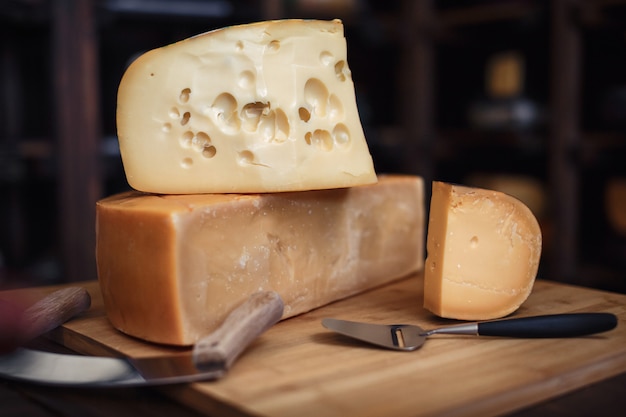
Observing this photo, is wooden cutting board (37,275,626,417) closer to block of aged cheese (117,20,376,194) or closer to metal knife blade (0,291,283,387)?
metal knife blade (0,291,283,387)

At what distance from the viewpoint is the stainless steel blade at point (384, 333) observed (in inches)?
39.6

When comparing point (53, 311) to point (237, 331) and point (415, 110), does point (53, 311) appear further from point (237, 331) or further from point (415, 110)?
point (415, 110)

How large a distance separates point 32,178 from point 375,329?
1.54 meters

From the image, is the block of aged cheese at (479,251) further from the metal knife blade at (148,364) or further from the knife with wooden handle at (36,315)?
the knife with wooden handle at (36,315)

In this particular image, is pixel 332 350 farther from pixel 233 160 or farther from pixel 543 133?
pixel 543 133

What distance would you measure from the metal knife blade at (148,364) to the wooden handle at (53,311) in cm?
7

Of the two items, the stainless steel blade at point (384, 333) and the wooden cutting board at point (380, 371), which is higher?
the stainless steel blade at point (384, 333)

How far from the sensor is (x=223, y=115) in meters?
1.17

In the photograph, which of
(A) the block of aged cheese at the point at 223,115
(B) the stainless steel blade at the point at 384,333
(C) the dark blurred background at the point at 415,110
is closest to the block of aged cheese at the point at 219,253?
(A) the block of aged cheese at the point at 223,115

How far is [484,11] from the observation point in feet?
8.73

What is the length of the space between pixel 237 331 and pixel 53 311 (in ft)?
1.21

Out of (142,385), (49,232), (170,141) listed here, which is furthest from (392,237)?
(49,232)

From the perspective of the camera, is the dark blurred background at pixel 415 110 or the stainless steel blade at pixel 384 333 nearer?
the stainless steel blade at pixel 384 333

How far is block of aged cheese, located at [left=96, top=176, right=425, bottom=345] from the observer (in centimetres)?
102
